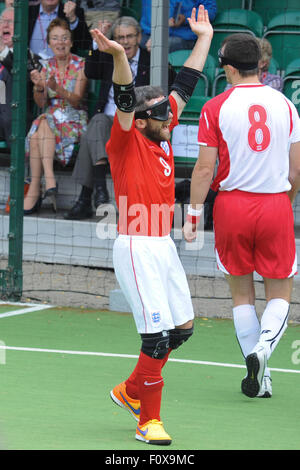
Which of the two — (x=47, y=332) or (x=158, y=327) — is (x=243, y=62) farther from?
(x=47, y=332)

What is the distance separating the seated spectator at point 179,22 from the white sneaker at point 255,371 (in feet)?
20.9

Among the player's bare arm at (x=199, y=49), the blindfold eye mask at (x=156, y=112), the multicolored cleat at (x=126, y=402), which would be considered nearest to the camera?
the blindfold eye mask at (x=156, y=112)

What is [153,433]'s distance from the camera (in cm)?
456

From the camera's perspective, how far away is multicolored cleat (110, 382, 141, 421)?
4906mm

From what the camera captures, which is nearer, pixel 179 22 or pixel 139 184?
pixel 139 184

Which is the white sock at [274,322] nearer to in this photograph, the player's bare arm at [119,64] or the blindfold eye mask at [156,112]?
the blindfold eye mask at [156,112]

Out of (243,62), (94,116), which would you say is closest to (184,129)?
(94,116)

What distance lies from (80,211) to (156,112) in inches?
221

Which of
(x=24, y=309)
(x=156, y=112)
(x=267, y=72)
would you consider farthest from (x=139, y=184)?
(x=267, y=72)

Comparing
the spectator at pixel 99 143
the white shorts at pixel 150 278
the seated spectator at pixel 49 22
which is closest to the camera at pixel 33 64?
the seated spectator at pixel 49 22

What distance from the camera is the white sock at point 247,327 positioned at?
5703 millimetres

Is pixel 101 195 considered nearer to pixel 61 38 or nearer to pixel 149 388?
pixel 61 38

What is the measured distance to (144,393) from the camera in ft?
15.2

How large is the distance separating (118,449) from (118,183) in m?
1.28
